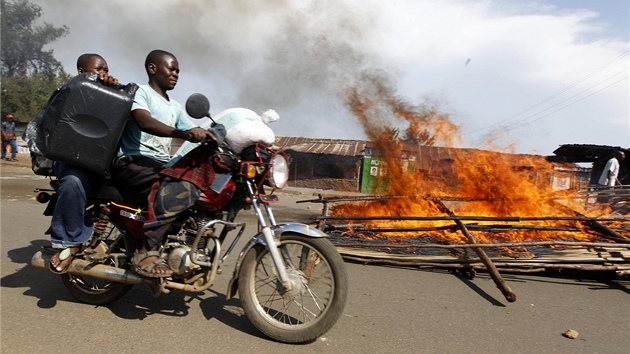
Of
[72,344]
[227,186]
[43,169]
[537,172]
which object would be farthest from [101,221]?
[537,172]

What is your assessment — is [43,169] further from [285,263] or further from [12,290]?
[285,263]

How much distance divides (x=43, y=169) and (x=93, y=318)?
133cm

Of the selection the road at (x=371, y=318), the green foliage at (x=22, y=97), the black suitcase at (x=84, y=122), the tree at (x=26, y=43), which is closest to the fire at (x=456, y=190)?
the road at (x=371, y=318)

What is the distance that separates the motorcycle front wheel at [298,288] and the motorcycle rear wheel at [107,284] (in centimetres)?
111

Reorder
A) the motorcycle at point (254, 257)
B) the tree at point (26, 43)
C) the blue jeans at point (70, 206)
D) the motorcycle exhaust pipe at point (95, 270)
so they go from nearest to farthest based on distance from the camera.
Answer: the motorcycle at point (254, 257) → the blue jeans at point (70, 206) → the motorcycle exhaust pipe at point (95, 270) → the tree at point (26, 43)

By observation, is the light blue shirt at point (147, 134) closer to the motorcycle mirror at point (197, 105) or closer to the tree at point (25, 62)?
the motorcycle mirror at point (197, 105)

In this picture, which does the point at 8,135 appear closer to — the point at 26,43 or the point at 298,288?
the point at 298,288

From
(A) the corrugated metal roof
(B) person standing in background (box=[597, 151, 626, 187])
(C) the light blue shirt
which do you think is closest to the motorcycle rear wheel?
(C) the light blue shirt

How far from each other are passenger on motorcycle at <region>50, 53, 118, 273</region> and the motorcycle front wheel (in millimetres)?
1324

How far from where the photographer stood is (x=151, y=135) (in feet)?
11.0

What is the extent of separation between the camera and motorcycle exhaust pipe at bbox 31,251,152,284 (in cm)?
319

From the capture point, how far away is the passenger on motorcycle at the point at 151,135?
9.83 ft

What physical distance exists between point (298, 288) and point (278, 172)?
0.82 metres

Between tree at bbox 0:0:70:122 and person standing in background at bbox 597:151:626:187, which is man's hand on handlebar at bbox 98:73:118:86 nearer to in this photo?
person standing in background at bbox 597:151:626:187
